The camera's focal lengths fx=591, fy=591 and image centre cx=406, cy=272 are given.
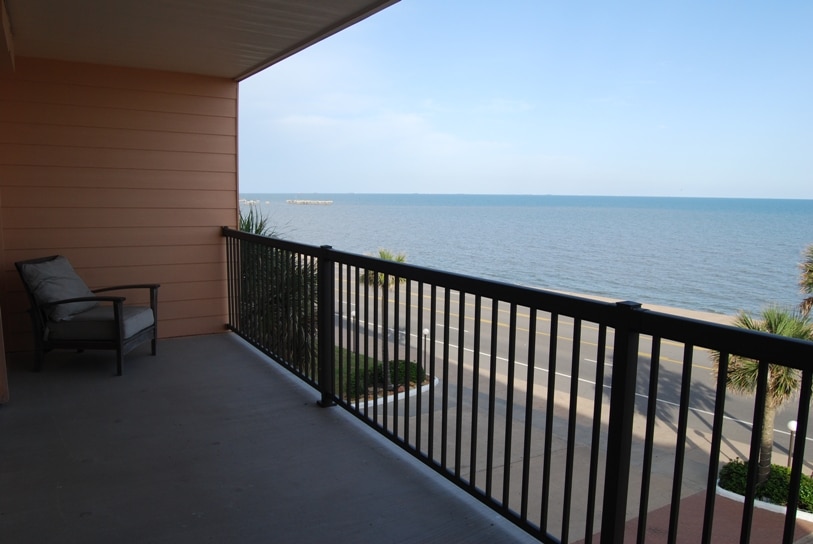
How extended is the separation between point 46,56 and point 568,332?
1452 cm

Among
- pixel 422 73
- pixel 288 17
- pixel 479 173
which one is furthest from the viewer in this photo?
pixel 479 173

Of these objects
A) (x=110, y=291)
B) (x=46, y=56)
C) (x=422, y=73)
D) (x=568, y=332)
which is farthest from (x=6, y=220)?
(x=422, y=73)

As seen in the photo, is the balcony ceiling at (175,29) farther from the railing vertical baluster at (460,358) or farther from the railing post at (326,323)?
the railing vertical baluster at (460,358)

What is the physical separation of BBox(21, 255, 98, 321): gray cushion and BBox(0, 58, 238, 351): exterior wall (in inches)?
19.8

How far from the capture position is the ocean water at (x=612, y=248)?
31.0 meters

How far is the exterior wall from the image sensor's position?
4.70 meters

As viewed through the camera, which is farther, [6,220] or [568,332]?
[568,332]

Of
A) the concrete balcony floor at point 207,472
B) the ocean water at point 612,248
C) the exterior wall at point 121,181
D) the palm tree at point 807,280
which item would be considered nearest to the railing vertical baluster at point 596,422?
the concrete balcony floor at point 207,472

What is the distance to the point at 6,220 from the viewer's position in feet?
15.3

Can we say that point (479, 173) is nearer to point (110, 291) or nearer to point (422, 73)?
point (422, 73)

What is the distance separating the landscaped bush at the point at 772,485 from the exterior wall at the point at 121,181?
19.1 ft

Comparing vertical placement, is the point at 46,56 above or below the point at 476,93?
below

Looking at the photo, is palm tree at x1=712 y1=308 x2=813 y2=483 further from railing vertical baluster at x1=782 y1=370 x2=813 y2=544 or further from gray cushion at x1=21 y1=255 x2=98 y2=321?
gray cushion at x1=21 y1=255 x2=98 y2=321

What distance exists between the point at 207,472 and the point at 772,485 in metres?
6.21
